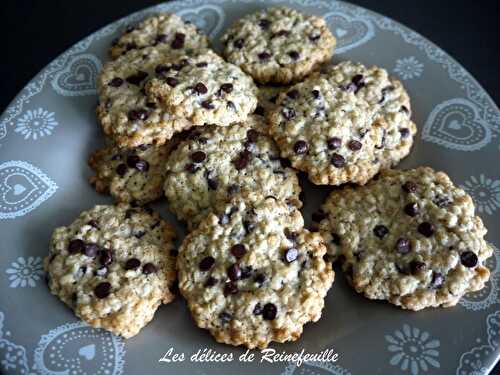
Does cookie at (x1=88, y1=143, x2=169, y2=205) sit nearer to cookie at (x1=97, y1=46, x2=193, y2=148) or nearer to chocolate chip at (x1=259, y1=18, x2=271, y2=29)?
cookie at (x1=97, y1=46, x2=193, y2=148)

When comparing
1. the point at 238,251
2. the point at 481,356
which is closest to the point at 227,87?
the point at 238,251

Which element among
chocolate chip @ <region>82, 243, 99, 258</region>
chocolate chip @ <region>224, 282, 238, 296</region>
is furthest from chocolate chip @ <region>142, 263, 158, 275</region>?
chocolate chip @ <region>224, 282, 238, 296</region>

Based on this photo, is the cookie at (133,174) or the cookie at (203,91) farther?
the cookie at (133,174)

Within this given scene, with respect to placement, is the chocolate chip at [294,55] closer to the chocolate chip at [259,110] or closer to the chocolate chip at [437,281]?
the chocolate chip at [259,110]

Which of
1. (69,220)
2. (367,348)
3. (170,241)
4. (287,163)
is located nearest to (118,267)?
(170,241)

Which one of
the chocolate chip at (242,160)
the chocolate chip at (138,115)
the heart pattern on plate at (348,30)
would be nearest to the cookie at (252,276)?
the chocolate chip at (242,160)

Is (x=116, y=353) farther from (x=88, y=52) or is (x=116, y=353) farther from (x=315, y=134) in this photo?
(x=88, y=52)

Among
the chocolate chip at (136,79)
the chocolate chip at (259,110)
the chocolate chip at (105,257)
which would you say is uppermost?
the chocolate chip at (136,79)
